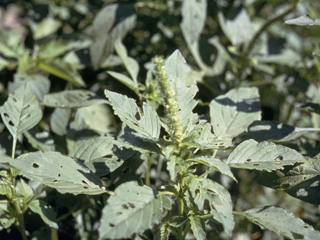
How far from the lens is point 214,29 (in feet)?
8.54

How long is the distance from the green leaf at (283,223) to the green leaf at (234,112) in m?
0.27

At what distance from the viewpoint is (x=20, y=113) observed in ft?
4.83

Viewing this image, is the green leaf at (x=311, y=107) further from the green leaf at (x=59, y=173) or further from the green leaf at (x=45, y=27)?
the green leaf at (x=45, y=27)

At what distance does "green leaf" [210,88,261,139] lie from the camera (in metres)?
1.46

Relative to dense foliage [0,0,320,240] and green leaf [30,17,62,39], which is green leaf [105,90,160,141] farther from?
Result: green leaf [30,17,62,39]

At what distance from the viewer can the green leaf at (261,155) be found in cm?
121

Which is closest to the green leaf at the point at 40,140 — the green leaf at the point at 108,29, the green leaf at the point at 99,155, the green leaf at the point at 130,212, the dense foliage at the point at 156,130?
the dense foliage at the point at 156,130

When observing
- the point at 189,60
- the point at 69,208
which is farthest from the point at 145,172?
the point at 189,60

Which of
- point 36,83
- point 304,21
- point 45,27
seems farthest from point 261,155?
point 45,27

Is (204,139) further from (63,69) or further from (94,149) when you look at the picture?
(63,69)

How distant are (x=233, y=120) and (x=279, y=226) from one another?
450 mm

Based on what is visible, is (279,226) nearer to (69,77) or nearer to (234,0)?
(69,77)

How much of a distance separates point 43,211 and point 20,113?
0.36 metres

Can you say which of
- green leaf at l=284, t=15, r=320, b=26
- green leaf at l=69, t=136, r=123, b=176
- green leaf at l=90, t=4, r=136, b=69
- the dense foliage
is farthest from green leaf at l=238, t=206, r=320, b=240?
green leaf at l=90, t=4, r=136, b=69
